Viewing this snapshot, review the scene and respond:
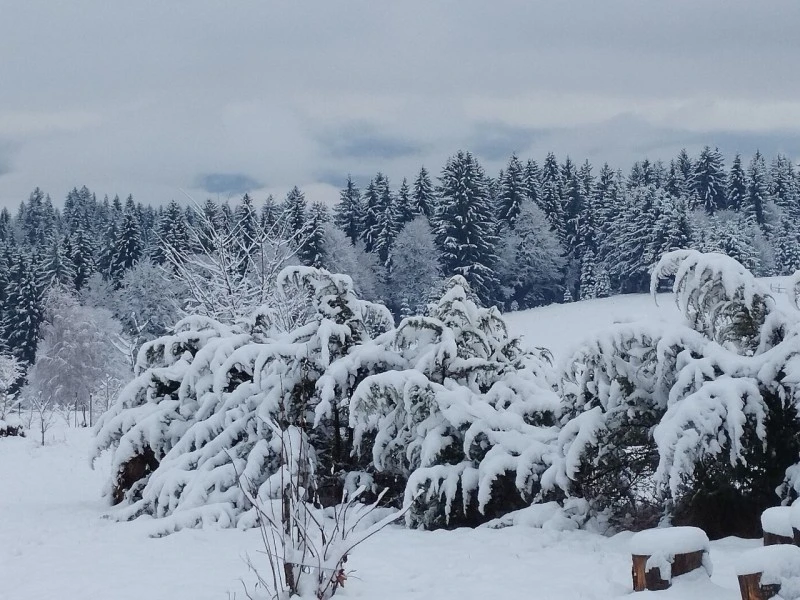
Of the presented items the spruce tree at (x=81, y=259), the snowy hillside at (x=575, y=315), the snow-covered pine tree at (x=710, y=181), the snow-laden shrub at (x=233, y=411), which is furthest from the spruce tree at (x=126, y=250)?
the snow-laden shrub at (x=233, y=411)

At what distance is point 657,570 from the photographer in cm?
411

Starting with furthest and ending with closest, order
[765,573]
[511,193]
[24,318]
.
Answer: [511,193] → [24,318] → [765,573]

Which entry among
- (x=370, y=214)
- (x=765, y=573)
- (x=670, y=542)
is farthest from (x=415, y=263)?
(x=765, y=573)

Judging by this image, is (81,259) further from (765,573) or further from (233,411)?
(765,573)

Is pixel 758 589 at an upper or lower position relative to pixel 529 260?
lower

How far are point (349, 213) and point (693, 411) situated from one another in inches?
2409

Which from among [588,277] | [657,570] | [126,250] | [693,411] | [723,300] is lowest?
[657,570]

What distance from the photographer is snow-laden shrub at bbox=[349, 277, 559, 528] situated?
22.8 ft

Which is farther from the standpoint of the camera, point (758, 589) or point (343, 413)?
point (343, 413)

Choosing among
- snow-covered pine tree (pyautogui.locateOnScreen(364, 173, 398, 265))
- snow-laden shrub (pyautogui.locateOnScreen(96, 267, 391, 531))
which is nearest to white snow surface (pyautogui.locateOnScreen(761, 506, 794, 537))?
snow-laden shrub (pyautogui.locateOnScreen(96, 267, 391, 531))

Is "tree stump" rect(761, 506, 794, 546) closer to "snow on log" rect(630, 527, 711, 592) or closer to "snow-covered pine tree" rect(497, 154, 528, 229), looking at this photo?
"snow on log" rect(630, 527, 711, 592)

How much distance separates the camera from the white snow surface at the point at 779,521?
13.2ft

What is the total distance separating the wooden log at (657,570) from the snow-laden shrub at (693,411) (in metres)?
1.37

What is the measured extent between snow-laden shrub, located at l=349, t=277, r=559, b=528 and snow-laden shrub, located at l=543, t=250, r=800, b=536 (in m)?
0.59
